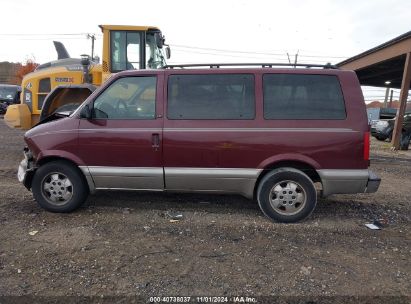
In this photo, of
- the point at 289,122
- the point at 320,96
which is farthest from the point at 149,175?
A: the point at 320,96

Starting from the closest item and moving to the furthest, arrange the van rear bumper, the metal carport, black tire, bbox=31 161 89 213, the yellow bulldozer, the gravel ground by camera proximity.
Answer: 1. the gravel ground
2. the van rear bumper
3. black tire, bbox=31 161 89 213
4. the yellow bulldozer
5. the metal carport

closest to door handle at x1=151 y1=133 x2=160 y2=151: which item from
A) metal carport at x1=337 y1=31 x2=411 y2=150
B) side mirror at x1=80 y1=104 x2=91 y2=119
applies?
side mirror at x1=80 y1=104 x2=91 y2=119

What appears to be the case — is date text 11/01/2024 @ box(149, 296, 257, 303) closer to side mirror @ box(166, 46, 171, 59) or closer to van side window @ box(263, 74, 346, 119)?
van side window @ box(263, 74, 346, 119)

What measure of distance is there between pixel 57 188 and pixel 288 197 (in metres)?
3.11

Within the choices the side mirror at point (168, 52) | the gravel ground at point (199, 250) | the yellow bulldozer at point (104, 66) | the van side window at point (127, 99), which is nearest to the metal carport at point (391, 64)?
the side mirror at point (168, 52)

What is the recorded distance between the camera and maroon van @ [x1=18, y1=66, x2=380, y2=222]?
188 inches

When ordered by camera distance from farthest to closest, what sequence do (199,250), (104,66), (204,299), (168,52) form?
1. (168,52)
2. (104,66)
3. (199,250)
4. (204,299)

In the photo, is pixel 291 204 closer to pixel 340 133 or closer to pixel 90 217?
pixel 340 133

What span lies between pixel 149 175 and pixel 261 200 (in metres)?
1.52

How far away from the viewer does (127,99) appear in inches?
198

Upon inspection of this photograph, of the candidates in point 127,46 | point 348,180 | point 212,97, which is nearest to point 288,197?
point 348,180

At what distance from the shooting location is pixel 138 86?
507cm

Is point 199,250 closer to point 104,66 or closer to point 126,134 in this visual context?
point 126,134

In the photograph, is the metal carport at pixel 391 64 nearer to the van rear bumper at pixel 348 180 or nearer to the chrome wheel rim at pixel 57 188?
the van rear bumper at pixel 348 180
